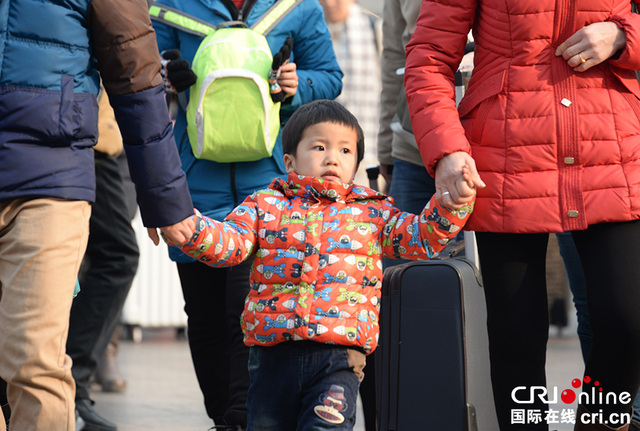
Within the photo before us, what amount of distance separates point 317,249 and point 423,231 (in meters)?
0.31

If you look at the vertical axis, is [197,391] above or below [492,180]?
below

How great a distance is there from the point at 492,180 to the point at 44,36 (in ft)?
4.35

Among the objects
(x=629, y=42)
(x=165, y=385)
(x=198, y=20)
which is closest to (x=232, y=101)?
(x=198, y=20)

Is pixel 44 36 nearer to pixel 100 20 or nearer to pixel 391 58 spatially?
pixel 100 20

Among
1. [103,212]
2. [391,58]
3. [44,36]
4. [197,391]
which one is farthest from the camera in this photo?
[197,391]

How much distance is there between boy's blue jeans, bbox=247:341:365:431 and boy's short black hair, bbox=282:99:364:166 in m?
0.66

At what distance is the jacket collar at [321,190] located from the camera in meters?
3.10

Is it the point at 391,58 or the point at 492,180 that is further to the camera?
the point at 391,58

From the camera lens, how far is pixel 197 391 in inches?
256

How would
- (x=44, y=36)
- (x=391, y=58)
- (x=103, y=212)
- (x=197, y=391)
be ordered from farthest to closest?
(x=197, y=391), (x=103, y=212), (x=391, y=58), (x=44, y=36)

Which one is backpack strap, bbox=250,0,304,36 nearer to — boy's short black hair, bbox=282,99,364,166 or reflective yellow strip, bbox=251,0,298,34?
reflective yellow strip, bbox=251,0,298,34

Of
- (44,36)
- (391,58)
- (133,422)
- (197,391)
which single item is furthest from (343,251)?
(197,391)

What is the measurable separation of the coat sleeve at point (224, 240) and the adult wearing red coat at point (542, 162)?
0.56 metres

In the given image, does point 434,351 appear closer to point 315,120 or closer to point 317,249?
point 317,249
